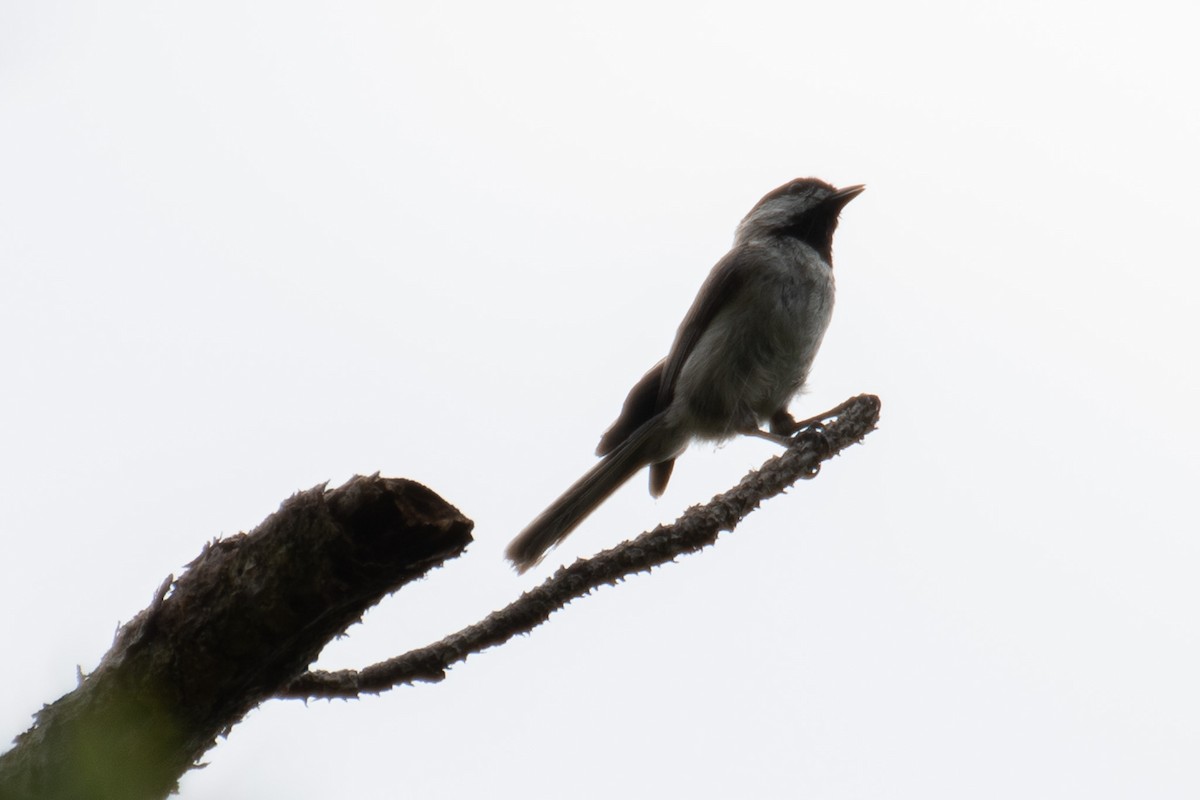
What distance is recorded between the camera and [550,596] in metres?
2.80

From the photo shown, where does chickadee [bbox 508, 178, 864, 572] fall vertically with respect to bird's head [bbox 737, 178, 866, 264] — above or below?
below

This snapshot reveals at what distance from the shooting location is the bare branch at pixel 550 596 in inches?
107

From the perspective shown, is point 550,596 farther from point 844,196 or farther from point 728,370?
point 844,196

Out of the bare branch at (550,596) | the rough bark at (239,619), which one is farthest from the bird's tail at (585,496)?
the rough bark at (239,619)

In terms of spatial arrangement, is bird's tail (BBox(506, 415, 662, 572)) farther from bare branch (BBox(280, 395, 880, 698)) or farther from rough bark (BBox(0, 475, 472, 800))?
rough bark (BBox(0, 475, 472, 800))

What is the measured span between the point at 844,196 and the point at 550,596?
468cm

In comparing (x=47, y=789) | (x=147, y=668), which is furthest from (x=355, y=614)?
(x=47, y=789)

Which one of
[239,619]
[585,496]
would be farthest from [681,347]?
[239,619]

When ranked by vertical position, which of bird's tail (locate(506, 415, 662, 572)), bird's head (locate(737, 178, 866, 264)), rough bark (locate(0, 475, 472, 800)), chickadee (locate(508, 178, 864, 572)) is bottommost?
rough bark (locate(0, 475, 472, 800))

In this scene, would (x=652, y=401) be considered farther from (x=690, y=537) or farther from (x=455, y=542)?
(x=455, y=542)

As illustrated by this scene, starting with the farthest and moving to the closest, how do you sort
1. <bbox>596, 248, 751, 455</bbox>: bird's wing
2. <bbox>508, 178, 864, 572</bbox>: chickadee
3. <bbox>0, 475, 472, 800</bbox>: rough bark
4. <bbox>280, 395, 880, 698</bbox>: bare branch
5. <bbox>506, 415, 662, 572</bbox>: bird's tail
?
<bbox>596, 248, 751, 455</bbox>: bird's wing → <bbox>508, 178, 864, 572</bbox>: chickadee → <bbox>506, 415, 662, 572</bbox>: bird's tail → <bbox>280, 395, 880, 698</bbox>: bare branch → <bbox>0, 475, 472, 800</bbox>: rough bark

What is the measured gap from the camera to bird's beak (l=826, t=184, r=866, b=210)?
22.2 feet

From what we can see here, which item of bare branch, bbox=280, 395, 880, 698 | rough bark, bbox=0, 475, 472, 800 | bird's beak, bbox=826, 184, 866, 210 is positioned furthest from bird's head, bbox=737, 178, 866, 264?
rough bark, bbox=0, 475, 472, 800

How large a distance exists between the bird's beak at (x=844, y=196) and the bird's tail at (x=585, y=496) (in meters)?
1.93
